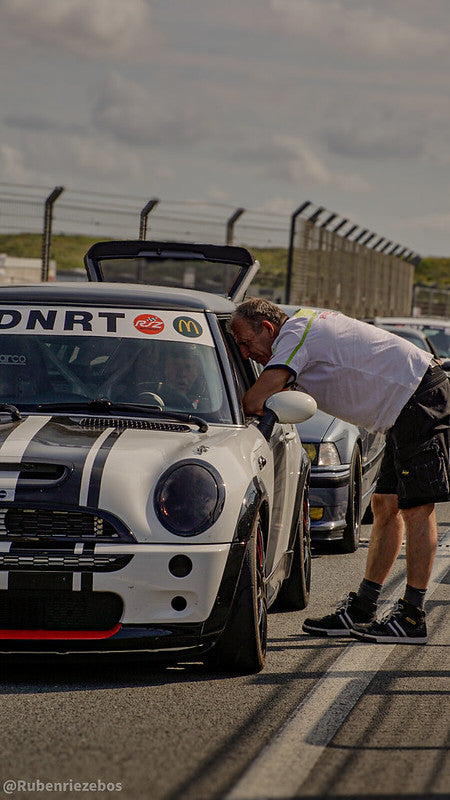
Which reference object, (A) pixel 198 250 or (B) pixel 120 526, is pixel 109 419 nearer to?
(B) pixel 120 526

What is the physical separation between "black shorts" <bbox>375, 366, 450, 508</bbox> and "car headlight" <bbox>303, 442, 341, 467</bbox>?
2623mm

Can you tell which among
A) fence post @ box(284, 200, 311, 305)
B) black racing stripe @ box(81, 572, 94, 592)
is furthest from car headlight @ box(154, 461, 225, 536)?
fence post @ box(284, 200, 311, 305)

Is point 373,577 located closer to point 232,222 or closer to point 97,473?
point 97,473

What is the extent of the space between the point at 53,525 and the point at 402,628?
200cm

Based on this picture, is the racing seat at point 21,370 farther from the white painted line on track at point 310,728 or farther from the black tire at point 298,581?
the white painted line on track at point 310,728

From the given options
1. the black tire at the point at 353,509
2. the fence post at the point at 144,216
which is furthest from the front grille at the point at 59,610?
the fence post at the point at 144,216

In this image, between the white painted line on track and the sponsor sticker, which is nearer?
the white painted line on track

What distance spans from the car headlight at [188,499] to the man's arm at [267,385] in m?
0.80

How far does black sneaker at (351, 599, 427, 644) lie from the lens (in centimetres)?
637

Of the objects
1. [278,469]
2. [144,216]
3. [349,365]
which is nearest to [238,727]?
[278,469]

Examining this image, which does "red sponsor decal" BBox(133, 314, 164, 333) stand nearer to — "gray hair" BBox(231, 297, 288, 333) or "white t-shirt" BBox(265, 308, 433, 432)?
"gray hair" BBox(231, 297, 288, 333)

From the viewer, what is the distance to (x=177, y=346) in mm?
6312

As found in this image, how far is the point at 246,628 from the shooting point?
5.41 m

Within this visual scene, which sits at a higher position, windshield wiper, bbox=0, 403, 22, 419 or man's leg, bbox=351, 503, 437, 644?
windshield wiper, bbox=0, 403, 22, 419
